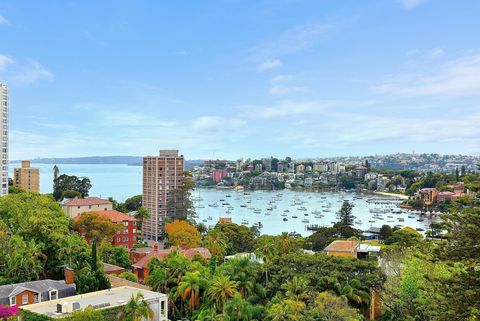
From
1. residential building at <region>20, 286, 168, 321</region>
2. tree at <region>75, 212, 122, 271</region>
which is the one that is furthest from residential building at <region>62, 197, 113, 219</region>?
residential building at <region>20, 286, 168, 321</region>

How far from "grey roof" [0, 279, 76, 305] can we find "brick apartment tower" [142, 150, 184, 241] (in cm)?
2742

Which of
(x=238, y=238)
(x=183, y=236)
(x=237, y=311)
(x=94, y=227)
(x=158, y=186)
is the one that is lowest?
(x=237, y=311)

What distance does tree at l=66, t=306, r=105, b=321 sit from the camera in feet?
42.4

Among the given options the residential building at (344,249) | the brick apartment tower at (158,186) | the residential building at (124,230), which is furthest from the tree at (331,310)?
the brick apartment tower at (158,186)

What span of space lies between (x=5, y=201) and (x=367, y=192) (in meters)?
102

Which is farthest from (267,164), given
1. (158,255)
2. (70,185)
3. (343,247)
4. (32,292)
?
(32,292)

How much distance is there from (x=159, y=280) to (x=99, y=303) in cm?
487

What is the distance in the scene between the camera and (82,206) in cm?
3991

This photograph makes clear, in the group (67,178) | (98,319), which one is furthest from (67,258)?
(67,178)

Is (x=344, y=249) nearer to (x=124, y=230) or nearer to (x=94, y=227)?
(x=94, y=227)

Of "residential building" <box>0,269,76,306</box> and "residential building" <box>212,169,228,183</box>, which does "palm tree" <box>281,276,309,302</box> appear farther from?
"residential building" <box>212,169,228,183</box>

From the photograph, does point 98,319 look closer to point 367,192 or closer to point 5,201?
point 5,201

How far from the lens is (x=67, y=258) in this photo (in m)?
20.2

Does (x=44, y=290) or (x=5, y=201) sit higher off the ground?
(x=5, y=201)
